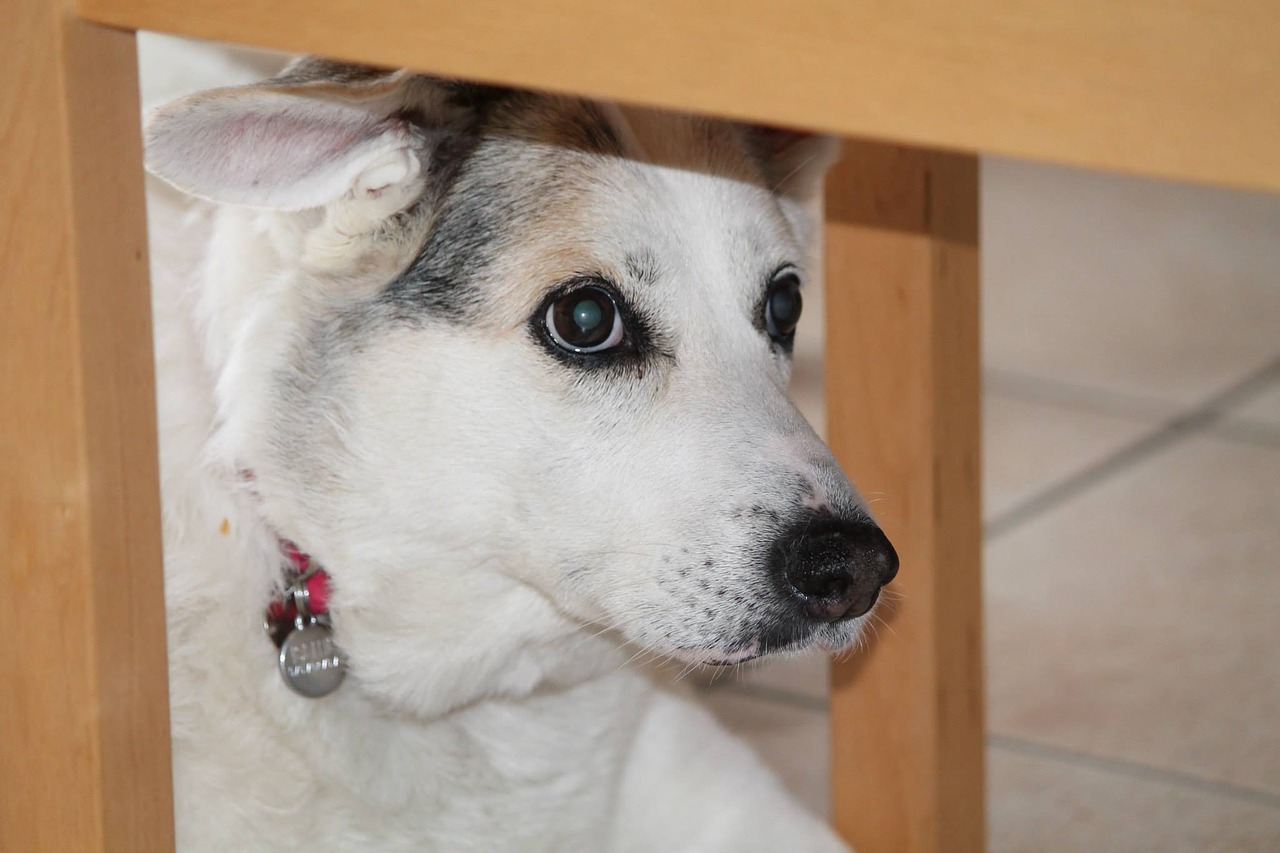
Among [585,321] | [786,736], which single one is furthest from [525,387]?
[786,736]

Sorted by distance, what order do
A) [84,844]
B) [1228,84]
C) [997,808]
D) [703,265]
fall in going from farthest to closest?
[997,808], [703,265], [84,844], [1228,84]

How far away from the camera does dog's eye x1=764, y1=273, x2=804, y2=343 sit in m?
1.72

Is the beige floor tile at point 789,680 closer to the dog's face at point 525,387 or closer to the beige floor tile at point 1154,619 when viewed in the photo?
the beige floor tile at point 1154,619

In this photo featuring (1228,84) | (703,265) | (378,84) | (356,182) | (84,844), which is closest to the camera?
(1228,84)

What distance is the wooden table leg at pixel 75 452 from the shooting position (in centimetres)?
117

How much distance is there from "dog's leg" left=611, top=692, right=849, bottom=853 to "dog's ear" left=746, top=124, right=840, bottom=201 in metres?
0.71

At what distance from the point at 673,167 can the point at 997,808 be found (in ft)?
3.79

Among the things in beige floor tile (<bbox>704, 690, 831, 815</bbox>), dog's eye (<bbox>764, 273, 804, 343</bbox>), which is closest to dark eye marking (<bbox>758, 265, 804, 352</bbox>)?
dog's eye (<bbox>764, 273, 804, 343</bbox>)

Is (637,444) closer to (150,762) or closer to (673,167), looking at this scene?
(673,167)

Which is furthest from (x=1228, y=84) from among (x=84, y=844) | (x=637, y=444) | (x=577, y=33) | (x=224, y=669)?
(x=224, y=669)

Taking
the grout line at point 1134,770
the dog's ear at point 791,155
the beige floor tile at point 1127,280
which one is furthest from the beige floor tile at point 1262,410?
the dog's ear at point 791,155

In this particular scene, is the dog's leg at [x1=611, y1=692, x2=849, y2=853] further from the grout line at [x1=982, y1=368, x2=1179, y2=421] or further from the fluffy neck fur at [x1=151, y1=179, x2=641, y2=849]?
the grout line at [x1=982, y1=368, x2=1179, y2=421]

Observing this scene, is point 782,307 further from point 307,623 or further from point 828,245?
point 307,623

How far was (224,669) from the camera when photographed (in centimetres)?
162
